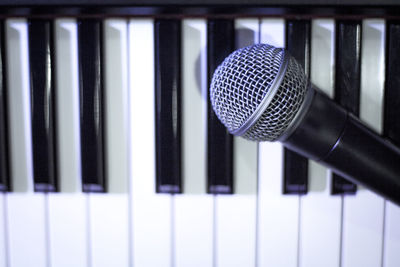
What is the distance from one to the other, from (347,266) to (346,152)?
39cm

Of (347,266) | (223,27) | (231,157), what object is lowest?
(347,266)

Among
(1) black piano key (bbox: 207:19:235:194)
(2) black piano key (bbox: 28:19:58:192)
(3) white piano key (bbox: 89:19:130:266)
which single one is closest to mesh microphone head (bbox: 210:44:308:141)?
(1) black piano key (bbox: 207:19:235:194)

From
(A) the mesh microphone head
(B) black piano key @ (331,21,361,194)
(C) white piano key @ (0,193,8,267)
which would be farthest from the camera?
(C) white piano key @ (0,193,8,267)

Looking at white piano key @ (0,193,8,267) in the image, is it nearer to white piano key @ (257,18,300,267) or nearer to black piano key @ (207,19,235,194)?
black piano key @ (207,19,235,194)

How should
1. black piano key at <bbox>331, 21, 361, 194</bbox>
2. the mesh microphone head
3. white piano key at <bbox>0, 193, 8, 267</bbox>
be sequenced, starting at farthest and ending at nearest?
1. white piano key at <bbox>0, 193, 8, 267</bbox>
2. black piano key at <bbox>331, 21, 361, 194</bbox>
3. the mesh microphone head

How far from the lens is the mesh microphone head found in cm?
52

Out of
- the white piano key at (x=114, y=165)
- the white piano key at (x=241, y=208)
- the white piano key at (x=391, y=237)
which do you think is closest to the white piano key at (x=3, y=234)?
the white piano key at (x=114, y=165)

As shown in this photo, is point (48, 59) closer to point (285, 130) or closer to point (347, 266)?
point (285, 130)

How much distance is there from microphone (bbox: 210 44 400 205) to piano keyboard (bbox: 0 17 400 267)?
160 millimetres

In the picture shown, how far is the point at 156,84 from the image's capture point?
77 cm

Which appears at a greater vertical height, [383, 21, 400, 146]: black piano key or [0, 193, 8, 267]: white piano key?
[383, 21, 400, 146]: black piano key

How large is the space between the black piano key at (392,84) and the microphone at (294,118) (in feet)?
0.50

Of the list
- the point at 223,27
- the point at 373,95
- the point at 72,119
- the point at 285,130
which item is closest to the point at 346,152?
the point at 285,130

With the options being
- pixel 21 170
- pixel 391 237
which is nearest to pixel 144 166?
pixel 21 170
